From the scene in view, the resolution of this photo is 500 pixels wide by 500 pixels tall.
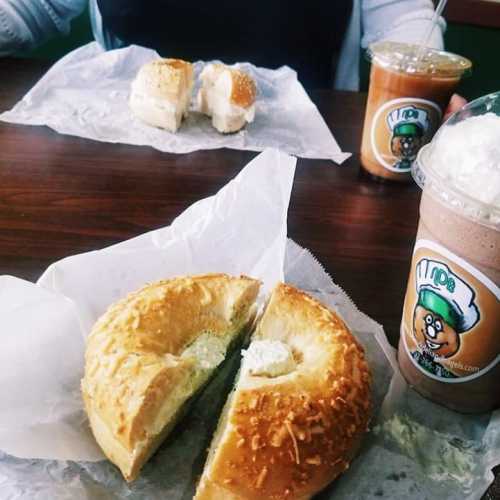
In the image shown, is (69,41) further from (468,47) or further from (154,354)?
(154,354)

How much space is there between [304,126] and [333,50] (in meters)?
0.64

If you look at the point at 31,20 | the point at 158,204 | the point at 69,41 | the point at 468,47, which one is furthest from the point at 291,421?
the point at 468,47

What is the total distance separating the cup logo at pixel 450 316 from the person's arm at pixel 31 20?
4.96 ft

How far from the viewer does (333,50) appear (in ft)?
6.49

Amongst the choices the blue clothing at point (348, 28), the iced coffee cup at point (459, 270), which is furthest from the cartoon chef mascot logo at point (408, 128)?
the blue clothing at point (348, 28)

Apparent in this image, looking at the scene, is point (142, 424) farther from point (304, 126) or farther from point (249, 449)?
point (304, 126)

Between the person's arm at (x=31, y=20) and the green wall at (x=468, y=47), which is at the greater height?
the person's arm at (x=31, y=20)

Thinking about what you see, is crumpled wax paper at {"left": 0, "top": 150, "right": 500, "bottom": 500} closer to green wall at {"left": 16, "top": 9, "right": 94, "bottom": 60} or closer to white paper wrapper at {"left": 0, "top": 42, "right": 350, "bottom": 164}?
white paper wrapper at {"left": 0, "top": 42, "right": 350, "bottom": 164}

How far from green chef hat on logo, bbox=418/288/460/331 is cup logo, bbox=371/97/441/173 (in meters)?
0.53

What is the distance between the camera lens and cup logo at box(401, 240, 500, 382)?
2.00 feet

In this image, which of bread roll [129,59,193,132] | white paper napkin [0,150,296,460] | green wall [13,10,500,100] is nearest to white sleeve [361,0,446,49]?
green wall [13,10,500,100]

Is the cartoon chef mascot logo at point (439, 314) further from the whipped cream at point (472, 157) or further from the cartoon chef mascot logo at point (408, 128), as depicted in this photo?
the cartoon chef mascot logo at point (408, 128)

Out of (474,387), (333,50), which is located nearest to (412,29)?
(333,50)

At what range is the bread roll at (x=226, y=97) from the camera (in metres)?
1.39
